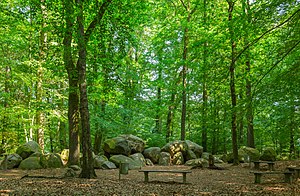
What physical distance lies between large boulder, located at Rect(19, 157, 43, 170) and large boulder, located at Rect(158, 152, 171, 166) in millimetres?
6819

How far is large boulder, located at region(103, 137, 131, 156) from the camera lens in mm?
15766

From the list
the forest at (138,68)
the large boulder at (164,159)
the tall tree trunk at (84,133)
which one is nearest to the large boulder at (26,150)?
the forest at (138,68)

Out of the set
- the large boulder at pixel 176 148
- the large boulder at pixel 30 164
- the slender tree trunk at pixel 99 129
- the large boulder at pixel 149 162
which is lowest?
the large boulder at pixel 149 162

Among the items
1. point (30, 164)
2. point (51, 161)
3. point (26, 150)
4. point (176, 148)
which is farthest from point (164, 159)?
point (26, 150)

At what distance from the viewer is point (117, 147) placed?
1573 centimetres

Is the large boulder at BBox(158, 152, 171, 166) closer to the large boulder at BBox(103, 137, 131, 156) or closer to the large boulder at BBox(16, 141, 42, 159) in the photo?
the large boulder at BBox(103, 137, 131, 156)

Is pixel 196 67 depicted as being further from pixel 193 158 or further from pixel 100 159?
pixel 100 159

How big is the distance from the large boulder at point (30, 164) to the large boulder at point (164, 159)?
682 cm

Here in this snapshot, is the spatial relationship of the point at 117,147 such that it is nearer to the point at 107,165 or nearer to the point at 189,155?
the point at 107,165

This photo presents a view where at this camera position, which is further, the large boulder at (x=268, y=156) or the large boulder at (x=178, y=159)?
the large boulder at (x=178, y=159)

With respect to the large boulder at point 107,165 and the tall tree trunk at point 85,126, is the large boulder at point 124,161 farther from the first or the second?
the tall tree trunk at point 85,126

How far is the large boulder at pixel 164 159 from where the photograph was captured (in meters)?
16.4

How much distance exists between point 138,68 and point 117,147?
299 inches

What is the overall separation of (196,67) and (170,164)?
5.99 meters
